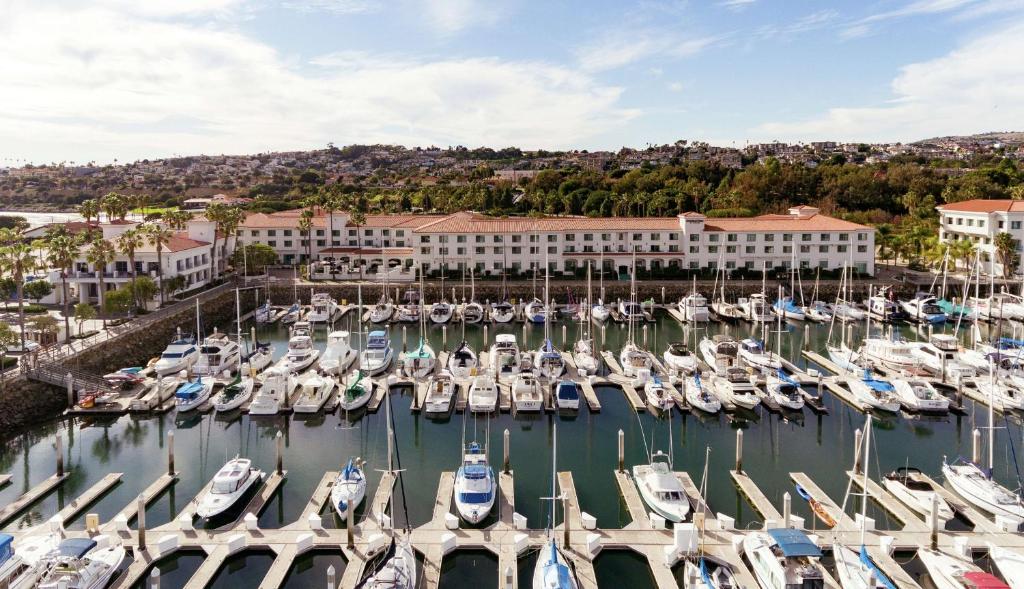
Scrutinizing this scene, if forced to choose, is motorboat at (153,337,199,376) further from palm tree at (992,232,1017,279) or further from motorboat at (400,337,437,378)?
palm tree at (992,232,1017,279)

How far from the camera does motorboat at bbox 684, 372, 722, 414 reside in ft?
116

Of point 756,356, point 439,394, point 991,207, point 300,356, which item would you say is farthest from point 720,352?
point 991,207

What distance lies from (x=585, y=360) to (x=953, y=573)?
24198 millimetres

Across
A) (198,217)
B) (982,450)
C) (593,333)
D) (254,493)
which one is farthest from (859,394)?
(198,217)

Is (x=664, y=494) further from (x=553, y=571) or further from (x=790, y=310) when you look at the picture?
(x=790, y=310)

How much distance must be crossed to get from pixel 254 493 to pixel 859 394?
3034 centimetres

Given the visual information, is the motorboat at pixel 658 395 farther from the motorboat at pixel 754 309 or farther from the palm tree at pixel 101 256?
the palm tree at pixel 101 256

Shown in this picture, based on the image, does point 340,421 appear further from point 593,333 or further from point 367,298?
point 367,298

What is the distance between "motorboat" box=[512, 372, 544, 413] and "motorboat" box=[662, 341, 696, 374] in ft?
30.7

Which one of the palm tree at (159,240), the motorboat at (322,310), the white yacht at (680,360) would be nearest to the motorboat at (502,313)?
the motorboat at (322,310)

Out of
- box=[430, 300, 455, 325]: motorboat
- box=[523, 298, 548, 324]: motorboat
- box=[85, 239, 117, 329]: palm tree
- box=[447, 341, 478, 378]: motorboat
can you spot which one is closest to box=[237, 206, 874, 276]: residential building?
box=[523, 298, 548, 324]: motorboat

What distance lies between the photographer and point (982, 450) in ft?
105

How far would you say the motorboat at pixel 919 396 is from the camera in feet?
116

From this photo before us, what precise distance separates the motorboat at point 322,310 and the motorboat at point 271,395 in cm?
2126
